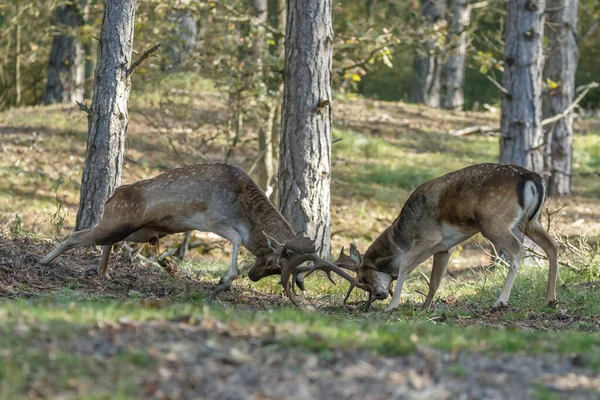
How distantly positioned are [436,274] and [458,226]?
63 centimetres

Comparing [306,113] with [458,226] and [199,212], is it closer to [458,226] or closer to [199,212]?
[199,212]

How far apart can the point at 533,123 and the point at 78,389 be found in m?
10.6

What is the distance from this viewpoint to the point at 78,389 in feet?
15.9

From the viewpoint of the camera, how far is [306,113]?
12203mm

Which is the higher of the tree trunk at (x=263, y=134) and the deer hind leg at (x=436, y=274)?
the tree trunk at (x=263, y=134)

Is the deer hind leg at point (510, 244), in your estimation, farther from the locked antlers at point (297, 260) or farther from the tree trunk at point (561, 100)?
the tree trunk at point (561, 100)

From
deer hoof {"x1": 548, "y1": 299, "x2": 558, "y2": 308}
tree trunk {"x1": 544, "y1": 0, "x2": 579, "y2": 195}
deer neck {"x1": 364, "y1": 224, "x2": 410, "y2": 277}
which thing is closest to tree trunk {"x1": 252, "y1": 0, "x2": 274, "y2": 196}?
deer neck {"x1": 364, "y1": 224, "x2": 410, "y2": 277}

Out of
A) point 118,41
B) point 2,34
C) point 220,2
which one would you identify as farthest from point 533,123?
point 2,34

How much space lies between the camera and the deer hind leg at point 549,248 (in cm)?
1016

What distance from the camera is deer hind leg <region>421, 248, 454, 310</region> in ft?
33.5

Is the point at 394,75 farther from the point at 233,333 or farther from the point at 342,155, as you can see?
the point at 233,333

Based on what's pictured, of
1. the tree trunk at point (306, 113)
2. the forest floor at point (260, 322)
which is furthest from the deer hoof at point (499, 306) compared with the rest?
the tree trunk at point (306, 113)

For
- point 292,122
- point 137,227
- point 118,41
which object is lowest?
point 137,227

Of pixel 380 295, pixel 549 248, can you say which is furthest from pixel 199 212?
pixel 549 248
